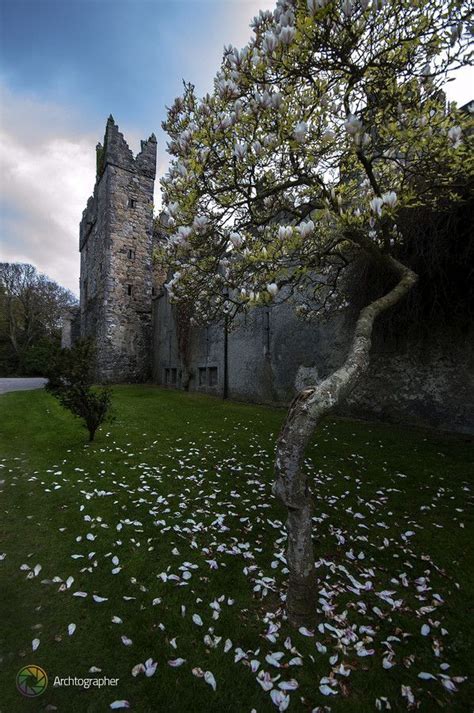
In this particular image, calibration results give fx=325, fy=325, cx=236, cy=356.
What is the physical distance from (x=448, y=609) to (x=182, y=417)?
7.77 meters

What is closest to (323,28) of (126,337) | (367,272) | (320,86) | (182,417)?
(320,86)

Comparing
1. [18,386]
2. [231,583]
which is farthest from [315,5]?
[18,386]

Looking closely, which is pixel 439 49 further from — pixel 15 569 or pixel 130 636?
pixel 15 569

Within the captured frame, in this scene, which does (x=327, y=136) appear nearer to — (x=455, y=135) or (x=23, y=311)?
(x=455, y=135)

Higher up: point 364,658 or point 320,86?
point 320,86

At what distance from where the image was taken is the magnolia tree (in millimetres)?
2613

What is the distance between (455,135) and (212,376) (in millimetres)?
12204

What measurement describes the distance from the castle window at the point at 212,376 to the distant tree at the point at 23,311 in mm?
23836

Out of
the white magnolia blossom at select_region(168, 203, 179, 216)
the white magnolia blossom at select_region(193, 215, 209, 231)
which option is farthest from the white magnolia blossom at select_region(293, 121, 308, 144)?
the white magnolia blossom at select_region(168, 203, 179, 216)

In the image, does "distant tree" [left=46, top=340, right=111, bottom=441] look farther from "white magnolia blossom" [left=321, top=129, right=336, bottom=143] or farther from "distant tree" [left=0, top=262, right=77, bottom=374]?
"distant tree" [left=0, top=262, right=77, bottom=374]

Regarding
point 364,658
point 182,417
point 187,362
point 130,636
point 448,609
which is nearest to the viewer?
point 364,658

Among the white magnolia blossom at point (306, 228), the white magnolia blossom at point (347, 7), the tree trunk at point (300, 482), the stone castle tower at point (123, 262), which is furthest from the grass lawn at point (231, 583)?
the stone castle tower at point (123, 262)

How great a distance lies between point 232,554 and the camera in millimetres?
3445

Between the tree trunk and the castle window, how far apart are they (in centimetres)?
1171
